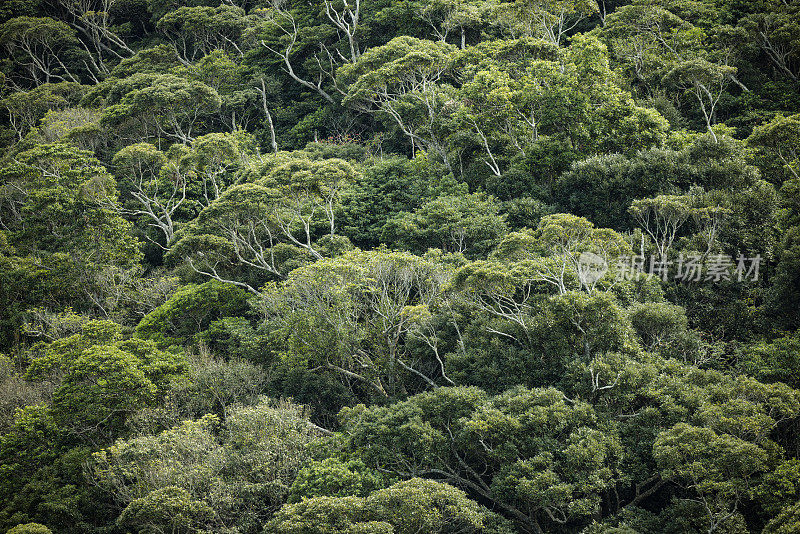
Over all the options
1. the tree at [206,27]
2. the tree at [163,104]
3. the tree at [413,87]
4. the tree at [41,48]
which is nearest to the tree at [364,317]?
the tree at [413,87]

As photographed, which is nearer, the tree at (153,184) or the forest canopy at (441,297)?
the forest canopy at (441,297)

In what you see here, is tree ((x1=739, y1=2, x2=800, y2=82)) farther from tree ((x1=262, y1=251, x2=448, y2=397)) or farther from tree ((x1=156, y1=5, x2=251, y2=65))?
tree ((x1=156, y1=5, x2=251, y2=65))

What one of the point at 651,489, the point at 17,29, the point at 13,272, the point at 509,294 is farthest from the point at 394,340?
the point at 17,29

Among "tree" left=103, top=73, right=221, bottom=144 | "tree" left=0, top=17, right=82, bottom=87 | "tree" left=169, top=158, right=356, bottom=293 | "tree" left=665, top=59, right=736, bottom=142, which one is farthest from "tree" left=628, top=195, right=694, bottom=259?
"tree" left=0, top=17, right=82, bottom=87

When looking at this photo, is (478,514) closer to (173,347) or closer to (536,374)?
(536,374)

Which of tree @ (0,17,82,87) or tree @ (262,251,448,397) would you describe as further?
tree @ (0,17,82,87)

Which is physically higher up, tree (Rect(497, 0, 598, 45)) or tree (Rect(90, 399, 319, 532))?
tree (Rect(497, 0, 598, 45))

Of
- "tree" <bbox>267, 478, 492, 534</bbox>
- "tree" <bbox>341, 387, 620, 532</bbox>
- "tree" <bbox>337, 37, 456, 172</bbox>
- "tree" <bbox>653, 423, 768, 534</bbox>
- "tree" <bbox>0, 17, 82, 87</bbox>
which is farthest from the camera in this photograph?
"tree" <bbox>0, 17, 82, 87</bbox>

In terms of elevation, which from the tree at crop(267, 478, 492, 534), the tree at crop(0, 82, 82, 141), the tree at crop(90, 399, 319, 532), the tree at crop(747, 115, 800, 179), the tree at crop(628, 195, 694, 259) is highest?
the tree at crop(747, 115, 800, 179)

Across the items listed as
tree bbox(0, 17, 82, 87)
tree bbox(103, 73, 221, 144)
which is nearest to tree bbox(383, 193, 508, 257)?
tree bbox(103, 73, 221, 144)

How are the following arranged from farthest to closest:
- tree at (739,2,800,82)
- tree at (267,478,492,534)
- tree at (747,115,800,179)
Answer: tree at (739,2,800,82) < tree at (747,115,800,179) < tree at (267,478,492,534)

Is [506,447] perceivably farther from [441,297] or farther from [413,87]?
[413,87]

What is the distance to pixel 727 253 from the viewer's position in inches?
951

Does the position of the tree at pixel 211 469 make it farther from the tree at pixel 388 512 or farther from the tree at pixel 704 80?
the tree at pixel 704 80
